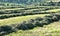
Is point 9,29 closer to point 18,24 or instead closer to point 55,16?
point 18,24

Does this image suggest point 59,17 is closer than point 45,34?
No

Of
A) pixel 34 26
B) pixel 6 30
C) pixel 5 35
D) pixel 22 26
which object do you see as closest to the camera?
pixel 5 35

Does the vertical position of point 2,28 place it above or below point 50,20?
above

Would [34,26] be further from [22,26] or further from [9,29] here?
[9,29]

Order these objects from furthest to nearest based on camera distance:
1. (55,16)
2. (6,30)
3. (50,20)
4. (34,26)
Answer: (55,16), (50,20), (34,26), (6,30)

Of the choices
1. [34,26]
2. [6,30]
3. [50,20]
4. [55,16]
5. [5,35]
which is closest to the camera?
[5,35]

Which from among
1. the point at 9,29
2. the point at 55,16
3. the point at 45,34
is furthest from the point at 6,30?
the point at 55,16

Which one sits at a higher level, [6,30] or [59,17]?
[6,30]

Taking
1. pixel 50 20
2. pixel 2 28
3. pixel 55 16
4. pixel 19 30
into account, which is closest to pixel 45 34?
pixel 19 30

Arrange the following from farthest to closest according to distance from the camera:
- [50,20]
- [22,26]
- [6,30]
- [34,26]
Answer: [50,20], [34,26], [22,26], [6,30]
